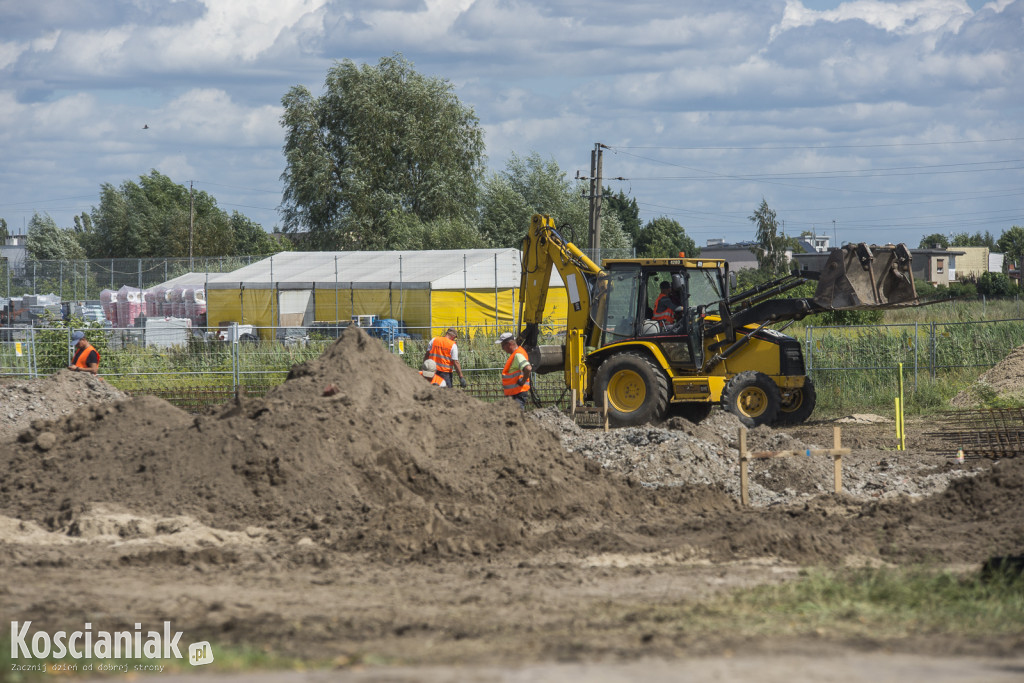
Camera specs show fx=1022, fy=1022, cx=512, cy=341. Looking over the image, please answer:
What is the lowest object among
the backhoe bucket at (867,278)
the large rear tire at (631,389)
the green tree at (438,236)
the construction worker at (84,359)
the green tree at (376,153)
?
the large rear tire at (631,389)

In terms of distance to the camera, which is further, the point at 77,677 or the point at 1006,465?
the point at 1006,465

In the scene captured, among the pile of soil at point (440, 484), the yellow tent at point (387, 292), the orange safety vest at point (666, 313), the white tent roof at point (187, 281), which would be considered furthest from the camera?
the white tent roof at point (187, 281)

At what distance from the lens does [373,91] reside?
50.0 meters

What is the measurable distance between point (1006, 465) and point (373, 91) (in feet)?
141

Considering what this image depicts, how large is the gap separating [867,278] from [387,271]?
18846 millimetres

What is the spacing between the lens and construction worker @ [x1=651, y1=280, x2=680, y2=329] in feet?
53.1

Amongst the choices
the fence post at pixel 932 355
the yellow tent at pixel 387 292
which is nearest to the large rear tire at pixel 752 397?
the fence post at pixel 932 355

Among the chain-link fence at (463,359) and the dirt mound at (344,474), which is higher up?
the chain-link fence at (463,359)

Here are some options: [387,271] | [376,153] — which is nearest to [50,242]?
[376,153]

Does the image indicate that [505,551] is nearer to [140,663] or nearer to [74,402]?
[140,663]

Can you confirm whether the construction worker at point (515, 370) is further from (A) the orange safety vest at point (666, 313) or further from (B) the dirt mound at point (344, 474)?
(B) the dirt mound at point (344, 474)

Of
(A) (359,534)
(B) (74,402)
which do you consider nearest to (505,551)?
(A) (359,534)

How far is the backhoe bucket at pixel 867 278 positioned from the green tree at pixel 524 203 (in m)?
30.7

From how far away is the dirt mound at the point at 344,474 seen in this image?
32.2 ft
